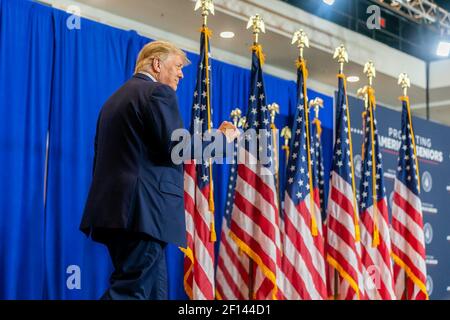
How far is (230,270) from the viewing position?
6.09 m

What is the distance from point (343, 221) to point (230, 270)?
1.11m

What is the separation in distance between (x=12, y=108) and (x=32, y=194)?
66cm

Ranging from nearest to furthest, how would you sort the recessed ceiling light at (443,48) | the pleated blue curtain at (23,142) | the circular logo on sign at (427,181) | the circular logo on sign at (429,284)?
the pleated blue curtain at (23,142), the circular logo on sign at (429,284), the circular logo on sign at (427,181), the recessed ceiling light at (443,48)

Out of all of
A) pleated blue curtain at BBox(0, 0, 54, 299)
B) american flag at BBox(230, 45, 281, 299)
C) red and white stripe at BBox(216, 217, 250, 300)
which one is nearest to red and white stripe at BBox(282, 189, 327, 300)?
american flag at BBox(230, 45, 281, 299)

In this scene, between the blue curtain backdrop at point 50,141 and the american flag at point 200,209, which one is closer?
the blue curtain backdrop at point 50,141

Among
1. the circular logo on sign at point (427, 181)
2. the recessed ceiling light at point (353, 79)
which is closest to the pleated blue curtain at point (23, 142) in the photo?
the recessed ceiling light at point (353, 79)

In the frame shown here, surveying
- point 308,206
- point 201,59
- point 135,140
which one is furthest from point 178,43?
point 135,140

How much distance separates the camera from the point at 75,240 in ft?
17.4

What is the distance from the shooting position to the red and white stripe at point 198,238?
5098mm

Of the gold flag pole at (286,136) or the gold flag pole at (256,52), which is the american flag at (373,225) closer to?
the gold flag pole at (286,136)

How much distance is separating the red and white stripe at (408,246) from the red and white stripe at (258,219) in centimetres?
169

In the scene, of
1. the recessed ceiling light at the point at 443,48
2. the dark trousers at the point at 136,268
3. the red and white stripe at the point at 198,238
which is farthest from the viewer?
the recessed ceiling light at the point at 443,48
